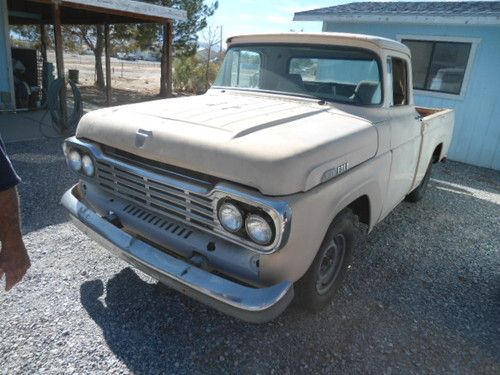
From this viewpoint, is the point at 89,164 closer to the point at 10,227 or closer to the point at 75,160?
the point at 75,160

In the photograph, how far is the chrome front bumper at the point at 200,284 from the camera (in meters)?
2.06

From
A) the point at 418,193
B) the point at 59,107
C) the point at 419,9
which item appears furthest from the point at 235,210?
the point at 419,9

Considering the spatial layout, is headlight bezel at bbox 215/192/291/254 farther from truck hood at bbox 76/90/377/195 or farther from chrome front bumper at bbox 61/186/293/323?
chrome front bumper at bbox 61/186/293/323

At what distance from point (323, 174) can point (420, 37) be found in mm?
8065

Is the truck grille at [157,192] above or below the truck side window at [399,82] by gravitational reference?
below

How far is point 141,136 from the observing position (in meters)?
2.48

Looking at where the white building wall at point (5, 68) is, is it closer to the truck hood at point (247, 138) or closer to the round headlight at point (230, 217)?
the truck hood at point (247, 138)

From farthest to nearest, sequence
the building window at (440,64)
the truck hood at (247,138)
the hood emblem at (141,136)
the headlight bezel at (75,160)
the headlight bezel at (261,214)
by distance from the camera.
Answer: the building window at (440,64), the headlight bezel at (75,160), the hood emblem at (141,136), the truck hood at (247,138), the headlight bezel at (261,214)

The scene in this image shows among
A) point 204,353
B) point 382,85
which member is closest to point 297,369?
point 204,353

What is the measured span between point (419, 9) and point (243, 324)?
9.24m

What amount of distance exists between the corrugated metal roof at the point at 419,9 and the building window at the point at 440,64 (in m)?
0.61

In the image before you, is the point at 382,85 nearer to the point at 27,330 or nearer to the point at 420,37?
the point at 27,330

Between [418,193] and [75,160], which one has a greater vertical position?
[75,160]

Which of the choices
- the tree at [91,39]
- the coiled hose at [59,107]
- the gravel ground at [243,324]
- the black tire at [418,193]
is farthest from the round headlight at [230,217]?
the tree at [91,39]
